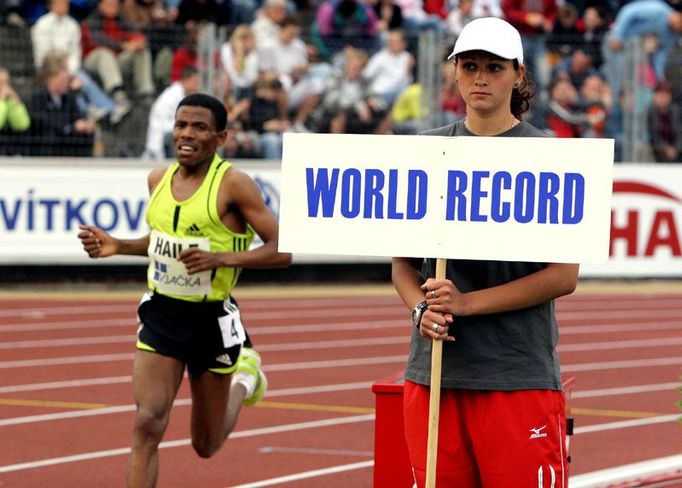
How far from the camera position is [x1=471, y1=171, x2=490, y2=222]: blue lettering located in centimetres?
474

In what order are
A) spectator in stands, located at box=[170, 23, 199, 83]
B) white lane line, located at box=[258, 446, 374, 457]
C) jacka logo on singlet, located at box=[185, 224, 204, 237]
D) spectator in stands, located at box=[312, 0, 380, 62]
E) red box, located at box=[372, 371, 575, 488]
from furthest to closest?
spectator in stands, located at box=[312, 0, 380, 62]
spectator in stands, located at box=[170, 23, 199, 83]
white lane line, located at box=[258, 446, 374, 457]
jacka logo on singlet, located at box=[185, 224, 204, 237]
red box, located at box=[372, 371, 575, 488]

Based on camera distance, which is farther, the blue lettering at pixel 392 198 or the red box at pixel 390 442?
the red box at pixel 390 442

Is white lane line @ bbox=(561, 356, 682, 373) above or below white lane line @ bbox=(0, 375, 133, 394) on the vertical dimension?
above

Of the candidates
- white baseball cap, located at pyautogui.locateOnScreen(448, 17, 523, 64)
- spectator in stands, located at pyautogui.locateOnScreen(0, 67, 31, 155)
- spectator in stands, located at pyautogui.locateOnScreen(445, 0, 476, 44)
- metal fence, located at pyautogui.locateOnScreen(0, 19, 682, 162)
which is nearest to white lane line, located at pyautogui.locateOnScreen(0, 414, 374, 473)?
white baseball cap, located at pyautogui.locateOnScreen(448, 17, 523, 64)

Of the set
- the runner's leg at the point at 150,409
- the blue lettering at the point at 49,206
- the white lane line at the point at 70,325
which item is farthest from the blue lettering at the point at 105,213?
the runner's leg at the point at 150,409

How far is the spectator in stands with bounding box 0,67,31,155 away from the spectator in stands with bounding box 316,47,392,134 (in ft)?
10.9

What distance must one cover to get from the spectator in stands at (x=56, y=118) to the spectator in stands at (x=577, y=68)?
18.4ft

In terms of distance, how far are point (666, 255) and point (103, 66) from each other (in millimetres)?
6982

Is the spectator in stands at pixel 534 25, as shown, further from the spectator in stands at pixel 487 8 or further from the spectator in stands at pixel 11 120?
the spectator in stands at pixel 11 120

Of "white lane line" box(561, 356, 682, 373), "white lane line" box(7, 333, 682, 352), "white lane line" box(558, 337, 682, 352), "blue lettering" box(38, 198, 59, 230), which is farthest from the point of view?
"blue lettering" box(38, 198, 59, 230)

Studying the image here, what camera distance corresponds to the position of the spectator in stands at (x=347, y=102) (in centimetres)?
1766

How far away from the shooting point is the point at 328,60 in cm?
1795

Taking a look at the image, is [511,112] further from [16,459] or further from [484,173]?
[16,459]

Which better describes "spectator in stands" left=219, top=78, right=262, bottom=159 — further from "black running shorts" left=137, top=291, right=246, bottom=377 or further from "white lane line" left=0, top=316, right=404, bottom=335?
"black running shorts" left=137, top=291, right=246, bottom=377
